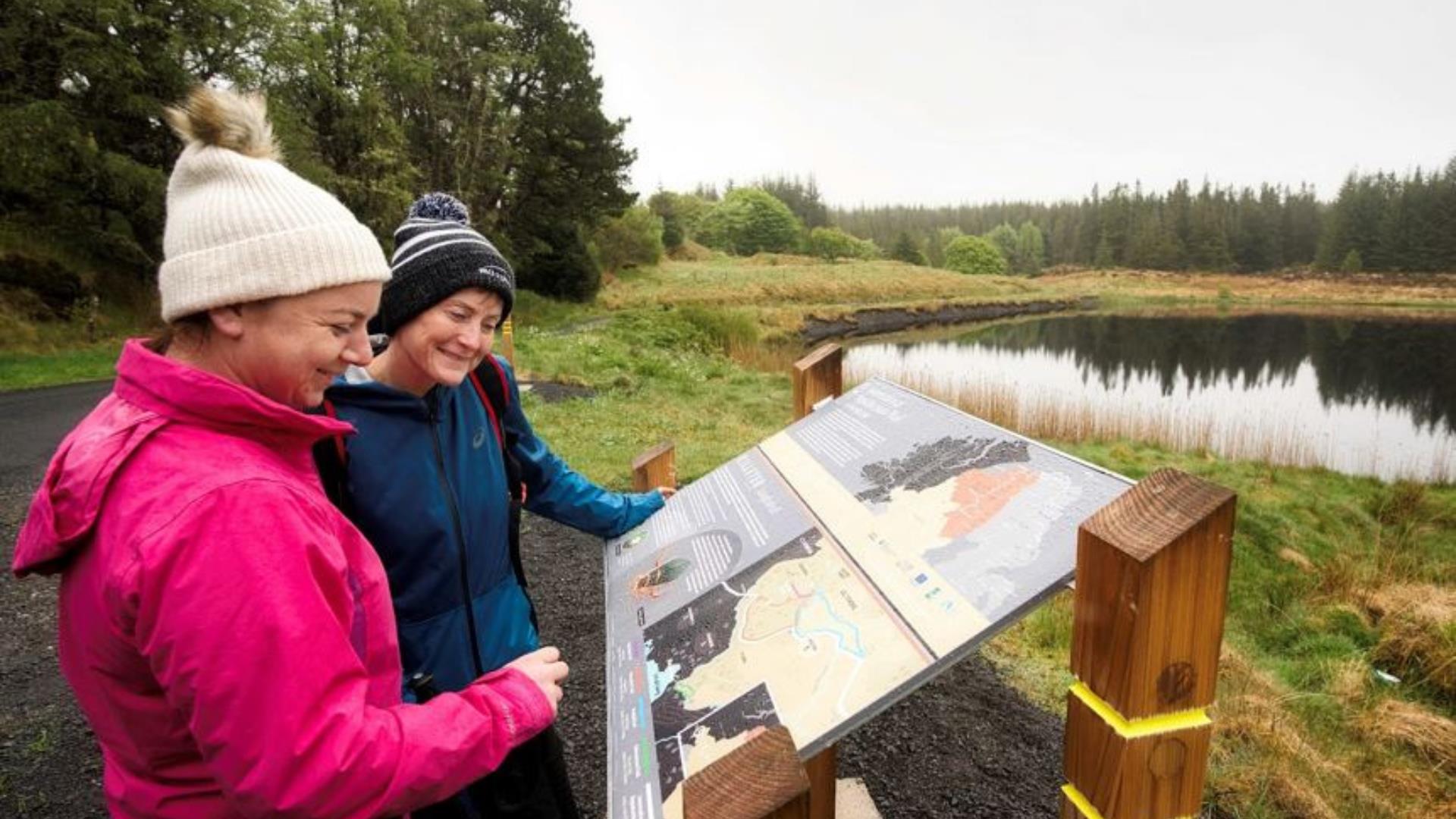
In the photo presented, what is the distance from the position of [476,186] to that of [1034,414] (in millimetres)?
20636

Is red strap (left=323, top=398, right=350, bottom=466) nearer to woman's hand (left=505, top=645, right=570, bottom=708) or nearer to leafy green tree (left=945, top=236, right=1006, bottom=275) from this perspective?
woman's hand (left=505, top=645, right=570, bottom=708)

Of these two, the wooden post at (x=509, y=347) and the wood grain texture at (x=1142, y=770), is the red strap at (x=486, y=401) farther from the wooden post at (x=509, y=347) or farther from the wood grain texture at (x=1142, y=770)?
the wooden post at (x=509, y=347)

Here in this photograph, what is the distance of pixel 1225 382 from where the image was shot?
2147 cm

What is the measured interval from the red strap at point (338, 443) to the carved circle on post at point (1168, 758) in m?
1.68

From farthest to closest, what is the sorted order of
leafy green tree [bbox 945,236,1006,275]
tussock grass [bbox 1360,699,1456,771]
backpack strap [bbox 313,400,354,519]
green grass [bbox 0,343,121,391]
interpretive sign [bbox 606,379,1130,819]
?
leafy green tree [bbox 945,236,1006,275], green grass [bbox 0,343,121,391], tussock grass [bbox 1360,699,1456,771], backpack strap [bbox 313,400,354,519], interpretive sign [bbox 606,379,1130,819]

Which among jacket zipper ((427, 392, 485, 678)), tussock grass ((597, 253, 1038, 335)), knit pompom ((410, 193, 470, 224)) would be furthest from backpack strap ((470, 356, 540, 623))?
tussock grass ((597, 253, 1038, 335))

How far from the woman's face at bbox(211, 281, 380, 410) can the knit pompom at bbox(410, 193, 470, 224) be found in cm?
87

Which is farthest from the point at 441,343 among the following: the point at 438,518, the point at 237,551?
the point at 237,551

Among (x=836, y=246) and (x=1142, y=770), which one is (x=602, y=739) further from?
(x=836, y=246)

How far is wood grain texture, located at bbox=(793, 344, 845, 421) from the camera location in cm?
304

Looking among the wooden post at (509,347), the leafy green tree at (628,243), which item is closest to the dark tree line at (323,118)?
the wooden post at (509,347)

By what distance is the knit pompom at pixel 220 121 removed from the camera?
1101mm

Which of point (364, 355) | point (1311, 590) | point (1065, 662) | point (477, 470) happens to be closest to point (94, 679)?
point (364, 355)

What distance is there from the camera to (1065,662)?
404cm
